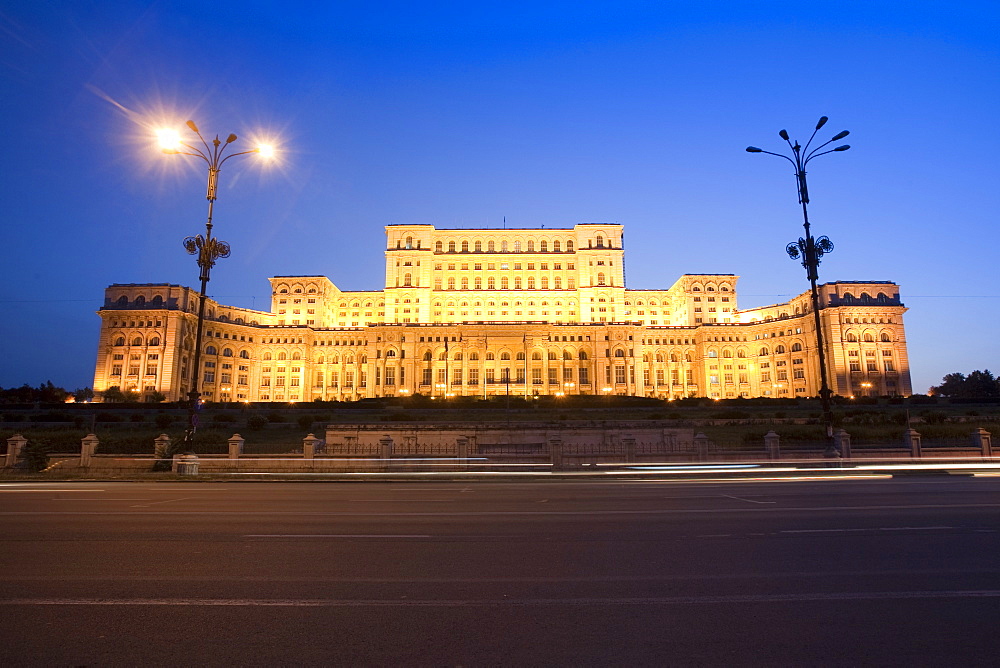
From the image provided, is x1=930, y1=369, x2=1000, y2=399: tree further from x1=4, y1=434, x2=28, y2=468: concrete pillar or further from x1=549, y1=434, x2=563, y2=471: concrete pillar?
x1=4, y1=434, x2=28, y2=468: concrete pillar

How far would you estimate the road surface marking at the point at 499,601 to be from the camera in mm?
5312

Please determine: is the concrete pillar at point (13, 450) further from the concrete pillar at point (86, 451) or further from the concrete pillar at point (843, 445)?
the concrete pillar at point (843, 445)

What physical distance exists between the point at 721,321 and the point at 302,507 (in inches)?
4892

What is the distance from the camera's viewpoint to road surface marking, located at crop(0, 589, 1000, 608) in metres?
5.31

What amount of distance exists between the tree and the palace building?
28.2 feet

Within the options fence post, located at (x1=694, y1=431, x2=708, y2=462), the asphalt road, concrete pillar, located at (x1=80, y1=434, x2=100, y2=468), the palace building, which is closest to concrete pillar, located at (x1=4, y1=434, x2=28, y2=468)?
concrete pillar, located at (x1=80, y1=434, x2=100, y2=468)

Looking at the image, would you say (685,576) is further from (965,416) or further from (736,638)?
(965,416)

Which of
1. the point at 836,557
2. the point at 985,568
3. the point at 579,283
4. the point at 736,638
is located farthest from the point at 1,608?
the point at 579,283

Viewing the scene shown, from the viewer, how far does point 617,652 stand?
418 cm

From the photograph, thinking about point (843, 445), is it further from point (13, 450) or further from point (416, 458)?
point (13, 450)

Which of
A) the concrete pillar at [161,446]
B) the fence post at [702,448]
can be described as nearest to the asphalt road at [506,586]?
the concrete pillar at [161,446]

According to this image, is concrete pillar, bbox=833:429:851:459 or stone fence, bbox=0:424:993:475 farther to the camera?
concrete pillar, bbox=833:429:851:459

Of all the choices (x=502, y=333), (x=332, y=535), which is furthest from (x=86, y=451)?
(x=502, y=333)

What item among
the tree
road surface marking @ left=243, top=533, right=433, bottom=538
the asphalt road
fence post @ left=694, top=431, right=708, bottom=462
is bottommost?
road surface marking @ left=243, top=533, right=433, bottom=538
